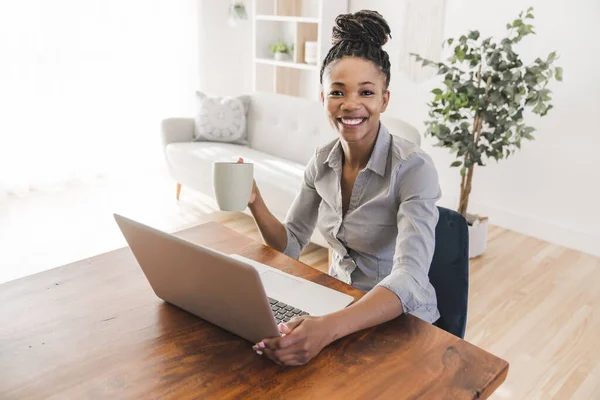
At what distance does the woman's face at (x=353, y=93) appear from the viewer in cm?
115

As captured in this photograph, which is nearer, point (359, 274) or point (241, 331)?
point (241, 331)

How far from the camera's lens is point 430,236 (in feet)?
3.69

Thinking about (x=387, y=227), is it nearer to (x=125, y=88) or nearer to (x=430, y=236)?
(x=430, y=236)

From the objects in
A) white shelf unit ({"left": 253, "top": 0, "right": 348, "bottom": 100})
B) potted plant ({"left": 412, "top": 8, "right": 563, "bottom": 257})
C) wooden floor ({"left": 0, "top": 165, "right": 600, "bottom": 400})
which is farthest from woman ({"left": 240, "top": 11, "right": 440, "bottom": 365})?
white shelf unit ({"left": 253, "top": 0, "right": 348, "bottom": 100})

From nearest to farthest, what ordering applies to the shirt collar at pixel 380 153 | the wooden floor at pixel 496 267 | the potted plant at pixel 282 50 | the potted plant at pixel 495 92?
the shirt collar at pixel 380 153 → the wooden floor at pixel 496 267 → the potted plant at pixel 495 92 → the potted plant at pixel 282 50

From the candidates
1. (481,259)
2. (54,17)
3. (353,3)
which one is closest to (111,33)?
(54,17)

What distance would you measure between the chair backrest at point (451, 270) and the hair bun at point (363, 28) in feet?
1.40

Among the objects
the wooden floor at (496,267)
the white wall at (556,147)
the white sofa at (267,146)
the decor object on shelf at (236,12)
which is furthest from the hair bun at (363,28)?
the decor object on shelf at (236,12)

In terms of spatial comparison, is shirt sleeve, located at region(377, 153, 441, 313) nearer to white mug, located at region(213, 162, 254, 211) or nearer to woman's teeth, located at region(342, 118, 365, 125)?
woman's teeth, located at region(342, 118, 365, 125)

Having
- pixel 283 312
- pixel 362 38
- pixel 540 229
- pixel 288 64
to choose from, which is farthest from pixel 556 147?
pixel 283 312

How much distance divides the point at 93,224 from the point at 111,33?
1.61 meters

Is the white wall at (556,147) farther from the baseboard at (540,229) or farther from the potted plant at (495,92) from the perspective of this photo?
the potted plant at (495,92)

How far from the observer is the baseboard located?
307 cm

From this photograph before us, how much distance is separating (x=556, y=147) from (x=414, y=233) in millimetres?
2417
